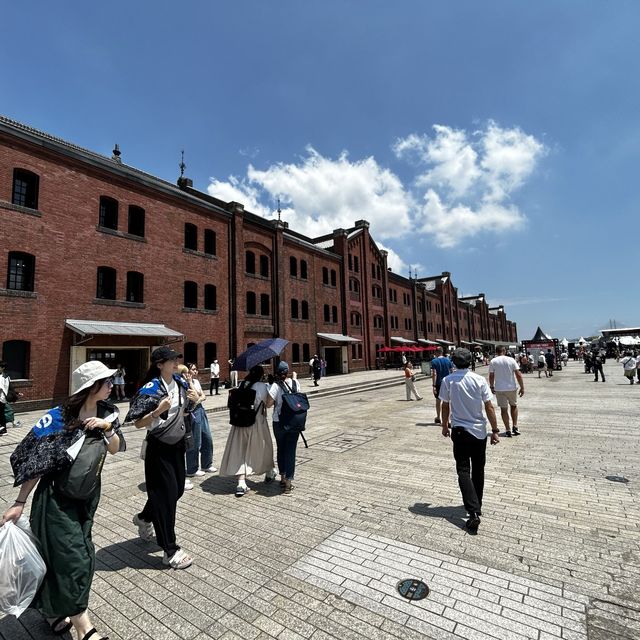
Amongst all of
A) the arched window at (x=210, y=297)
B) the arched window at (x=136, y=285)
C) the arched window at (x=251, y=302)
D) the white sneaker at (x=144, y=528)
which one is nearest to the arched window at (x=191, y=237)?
the arched window at (x=210, y=297)

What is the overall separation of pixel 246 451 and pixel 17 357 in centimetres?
1391

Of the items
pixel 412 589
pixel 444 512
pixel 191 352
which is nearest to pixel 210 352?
pixel 191 352

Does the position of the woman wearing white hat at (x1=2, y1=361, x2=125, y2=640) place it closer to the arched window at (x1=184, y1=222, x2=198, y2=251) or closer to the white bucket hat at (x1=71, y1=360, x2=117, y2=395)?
the white bucket hat at (x1=71, y1=360, x2=117, y2=395)

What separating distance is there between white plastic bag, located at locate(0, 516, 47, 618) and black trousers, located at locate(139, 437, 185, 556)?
1.11 meters

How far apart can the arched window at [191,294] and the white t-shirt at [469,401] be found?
743 inches

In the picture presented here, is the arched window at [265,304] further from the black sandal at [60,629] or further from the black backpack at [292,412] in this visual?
the black sandal at [60,629]

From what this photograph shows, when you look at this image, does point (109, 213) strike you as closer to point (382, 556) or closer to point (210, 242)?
point (210, 242)

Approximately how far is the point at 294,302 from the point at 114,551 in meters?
25.4

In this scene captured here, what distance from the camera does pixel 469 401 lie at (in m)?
4.17

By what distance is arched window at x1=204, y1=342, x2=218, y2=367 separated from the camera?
70.8ft

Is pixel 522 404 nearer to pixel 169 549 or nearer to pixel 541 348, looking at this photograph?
pixel 169 549

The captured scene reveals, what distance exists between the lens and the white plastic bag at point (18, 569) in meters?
2.12

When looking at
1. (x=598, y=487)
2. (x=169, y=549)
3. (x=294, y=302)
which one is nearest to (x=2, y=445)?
(x=169, y=549)

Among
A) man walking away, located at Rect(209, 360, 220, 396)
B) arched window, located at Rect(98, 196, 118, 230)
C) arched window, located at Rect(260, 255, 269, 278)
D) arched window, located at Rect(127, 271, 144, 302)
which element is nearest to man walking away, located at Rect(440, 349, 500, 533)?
man walking away, located at Rect(209, 360, 220, 396)
